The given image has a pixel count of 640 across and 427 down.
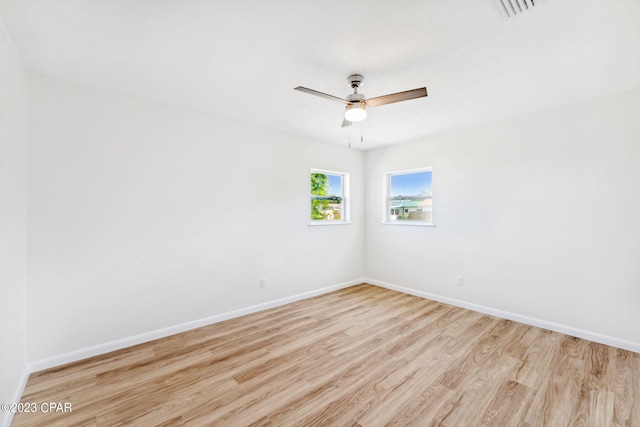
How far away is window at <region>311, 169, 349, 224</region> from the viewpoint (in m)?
4.65

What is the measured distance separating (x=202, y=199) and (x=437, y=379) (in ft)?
9.86

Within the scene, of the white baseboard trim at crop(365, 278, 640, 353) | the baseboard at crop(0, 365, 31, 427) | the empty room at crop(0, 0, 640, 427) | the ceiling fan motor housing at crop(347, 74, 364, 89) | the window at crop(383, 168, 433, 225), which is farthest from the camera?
the window at crop(383, 168, 433, 225)

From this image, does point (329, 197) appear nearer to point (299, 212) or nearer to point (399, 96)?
point (299, 212)

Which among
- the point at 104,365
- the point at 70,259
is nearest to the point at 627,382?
the point at 104,365

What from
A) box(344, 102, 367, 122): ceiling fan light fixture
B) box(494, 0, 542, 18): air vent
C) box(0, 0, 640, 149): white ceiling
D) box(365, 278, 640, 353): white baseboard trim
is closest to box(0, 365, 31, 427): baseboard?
box(0, 0, 640, 149): white ceiling

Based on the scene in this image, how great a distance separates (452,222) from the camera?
4.08 meters

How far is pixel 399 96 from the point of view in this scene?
228 centimetres

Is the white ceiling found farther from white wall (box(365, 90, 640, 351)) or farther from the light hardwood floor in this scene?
the light hardwood floor

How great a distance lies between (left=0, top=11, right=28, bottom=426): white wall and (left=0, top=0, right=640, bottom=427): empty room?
33 millimetres

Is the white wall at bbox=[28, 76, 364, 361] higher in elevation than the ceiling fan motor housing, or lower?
lower

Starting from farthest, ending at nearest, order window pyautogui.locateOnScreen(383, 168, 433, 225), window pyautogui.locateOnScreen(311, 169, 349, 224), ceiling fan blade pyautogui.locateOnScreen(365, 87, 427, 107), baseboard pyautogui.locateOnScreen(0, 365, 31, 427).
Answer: window pyautogui.locateOnScreen(311, 169, 349, 224), window pyautogui.locateOnScreen(383, 168, 433, 225), ceiling fan blade pyautogui.locateOnScreen(365, 87, 427, 107), baseboard pyautogui.locateOnScreen(0, 365, 31, 427)

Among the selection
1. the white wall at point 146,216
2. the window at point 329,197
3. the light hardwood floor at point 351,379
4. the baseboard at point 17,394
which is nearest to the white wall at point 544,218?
the light hardwood floor at point 351,379

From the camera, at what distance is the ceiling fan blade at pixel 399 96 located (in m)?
2.15

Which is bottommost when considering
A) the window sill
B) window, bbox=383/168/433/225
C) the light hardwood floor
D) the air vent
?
the light hardwood floor
